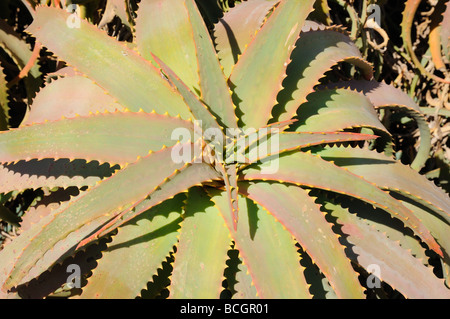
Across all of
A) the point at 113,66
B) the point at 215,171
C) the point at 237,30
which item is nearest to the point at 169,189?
Result: the point at 215,171

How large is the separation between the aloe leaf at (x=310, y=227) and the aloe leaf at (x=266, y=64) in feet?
0.43

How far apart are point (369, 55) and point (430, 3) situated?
0.69 feet

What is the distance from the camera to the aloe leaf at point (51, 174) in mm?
943

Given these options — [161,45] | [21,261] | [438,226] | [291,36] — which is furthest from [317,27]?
[21,261]

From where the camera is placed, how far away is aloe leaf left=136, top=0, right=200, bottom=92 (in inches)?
36.9

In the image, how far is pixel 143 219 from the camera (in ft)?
2.85

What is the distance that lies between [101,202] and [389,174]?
0.54 meters

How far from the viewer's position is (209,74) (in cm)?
84

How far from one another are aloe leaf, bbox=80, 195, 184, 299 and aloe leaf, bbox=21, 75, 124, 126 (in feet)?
0.78

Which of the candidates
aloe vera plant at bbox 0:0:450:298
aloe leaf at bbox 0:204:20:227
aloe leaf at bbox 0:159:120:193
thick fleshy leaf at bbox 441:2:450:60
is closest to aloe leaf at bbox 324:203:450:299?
aloe vera plant at bbox 0:0:450:298

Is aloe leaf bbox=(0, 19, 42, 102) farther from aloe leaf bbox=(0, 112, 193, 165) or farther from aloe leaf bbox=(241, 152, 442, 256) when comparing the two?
aloe leaf bbox=(241, 152, 442, 256)

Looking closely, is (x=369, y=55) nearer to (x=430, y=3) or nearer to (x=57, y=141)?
(x=430, y=3)

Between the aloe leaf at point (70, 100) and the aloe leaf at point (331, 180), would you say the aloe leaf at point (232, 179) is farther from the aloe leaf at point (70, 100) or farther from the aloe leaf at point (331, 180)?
the aloe leaf at point (70, 100)

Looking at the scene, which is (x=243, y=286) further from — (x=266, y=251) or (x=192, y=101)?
(x=192, y=101)
